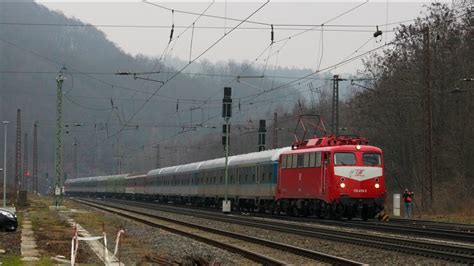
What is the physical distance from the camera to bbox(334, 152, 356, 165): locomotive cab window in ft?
116

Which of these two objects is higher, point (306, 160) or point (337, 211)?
point (306, 160)

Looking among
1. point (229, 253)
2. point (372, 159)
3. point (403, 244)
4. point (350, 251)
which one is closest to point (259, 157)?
point (372, 159)

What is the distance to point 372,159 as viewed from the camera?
1419 inches

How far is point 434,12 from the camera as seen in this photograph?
5562 centimetres

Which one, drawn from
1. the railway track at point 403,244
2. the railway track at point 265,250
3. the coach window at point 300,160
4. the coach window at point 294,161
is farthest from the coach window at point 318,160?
the railway track at point 265,250

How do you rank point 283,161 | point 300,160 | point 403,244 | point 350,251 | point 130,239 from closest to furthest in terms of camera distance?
point 350,251, point 403,244, point 130,239, point 300,160, point 283,161

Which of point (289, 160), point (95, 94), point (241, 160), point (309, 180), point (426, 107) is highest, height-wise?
point (95, 94)

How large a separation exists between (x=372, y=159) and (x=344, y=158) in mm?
1588

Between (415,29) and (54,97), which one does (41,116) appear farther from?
(415,29)

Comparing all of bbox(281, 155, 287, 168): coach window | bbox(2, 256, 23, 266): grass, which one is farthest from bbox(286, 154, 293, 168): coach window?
bbox(2, 256, 23, 266): grass

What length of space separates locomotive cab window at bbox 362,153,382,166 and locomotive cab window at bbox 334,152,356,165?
2.05 feet

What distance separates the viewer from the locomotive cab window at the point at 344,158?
35.2m

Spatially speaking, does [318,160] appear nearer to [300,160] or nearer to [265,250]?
[300,160]

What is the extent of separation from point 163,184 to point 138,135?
62.3m
